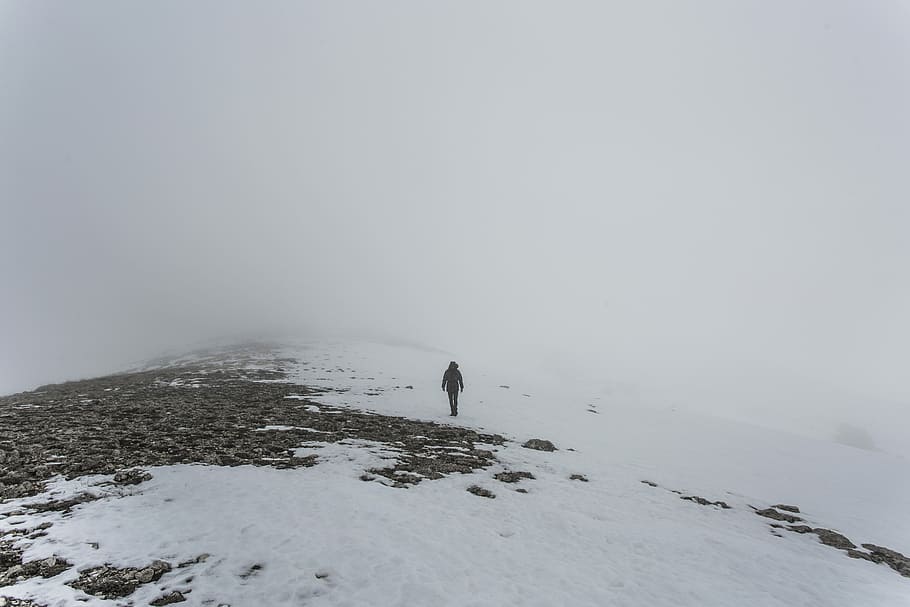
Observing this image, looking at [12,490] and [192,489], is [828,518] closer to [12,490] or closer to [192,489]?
[192,489]

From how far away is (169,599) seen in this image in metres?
7.20

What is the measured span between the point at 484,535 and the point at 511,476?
5406 mm

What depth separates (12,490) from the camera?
35.6ft

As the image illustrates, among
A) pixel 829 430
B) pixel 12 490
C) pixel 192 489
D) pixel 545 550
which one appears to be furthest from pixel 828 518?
pixel 829 430

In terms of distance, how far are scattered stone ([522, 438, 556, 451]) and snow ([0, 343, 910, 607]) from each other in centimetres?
83

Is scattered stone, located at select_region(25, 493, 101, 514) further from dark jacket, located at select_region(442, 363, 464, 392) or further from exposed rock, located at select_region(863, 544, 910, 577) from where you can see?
exposed rock, located at select_region(863, 544, 910, 577)

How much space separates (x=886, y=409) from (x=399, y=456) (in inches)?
6802

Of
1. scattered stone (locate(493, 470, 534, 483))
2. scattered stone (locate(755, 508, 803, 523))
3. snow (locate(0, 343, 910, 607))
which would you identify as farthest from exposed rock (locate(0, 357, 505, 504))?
scattered stone (locate(755, 508, 803, 523))

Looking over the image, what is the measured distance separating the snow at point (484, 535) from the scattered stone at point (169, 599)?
16 cm

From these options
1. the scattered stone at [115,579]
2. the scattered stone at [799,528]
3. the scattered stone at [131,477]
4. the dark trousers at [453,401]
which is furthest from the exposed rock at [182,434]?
the scattered stone at [799,528]

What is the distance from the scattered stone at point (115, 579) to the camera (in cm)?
725

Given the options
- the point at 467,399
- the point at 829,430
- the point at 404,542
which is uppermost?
the point at 404,542

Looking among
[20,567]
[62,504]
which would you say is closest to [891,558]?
[20,567]

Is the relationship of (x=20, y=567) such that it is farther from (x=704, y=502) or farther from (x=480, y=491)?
(x=704, y=502)
